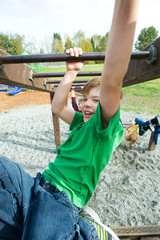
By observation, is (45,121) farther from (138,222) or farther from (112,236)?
(112,236)

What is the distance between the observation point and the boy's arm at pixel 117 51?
487 mm

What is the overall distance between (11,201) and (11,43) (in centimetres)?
2662

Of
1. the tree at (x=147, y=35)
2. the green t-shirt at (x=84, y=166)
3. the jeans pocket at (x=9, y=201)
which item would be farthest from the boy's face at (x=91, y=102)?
the tree at (x=147, y=35)

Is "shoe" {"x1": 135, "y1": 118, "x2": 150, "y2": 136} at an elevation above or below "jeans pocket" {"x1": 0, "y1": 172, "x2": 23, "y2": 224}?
below

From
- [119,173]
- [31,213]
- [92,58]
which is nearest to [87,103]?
[92,58]

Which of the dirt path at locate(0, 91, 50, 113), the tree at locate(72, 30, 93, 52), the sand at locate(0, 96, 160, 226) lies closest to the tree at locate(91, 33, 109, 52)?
the tree at locate(72, 30, 93, 52)

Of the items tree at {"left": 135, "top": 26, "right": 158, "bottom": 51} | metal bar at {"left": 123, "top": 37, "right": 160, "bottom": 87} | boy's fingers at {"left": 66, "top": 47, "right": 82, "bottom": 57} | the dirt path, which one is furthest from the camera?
tree at {"left": 135, "top": 26, "right": 158, "bottom": 51}

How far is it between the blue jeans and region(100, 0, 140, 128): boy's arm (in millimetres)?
468

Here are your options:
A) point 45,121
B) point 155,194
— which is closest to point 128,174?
point 155,194

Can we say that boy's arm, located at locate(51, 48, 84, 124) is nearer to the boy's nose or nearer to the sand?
the boy's nose

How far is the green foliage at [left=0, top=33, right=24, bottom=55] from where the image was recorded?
23.3 m

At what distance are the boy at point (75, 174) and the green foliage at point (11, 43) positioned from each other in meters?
Result: 25.6

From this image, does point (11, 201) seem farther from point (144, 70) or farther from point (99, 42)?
point (99, 42)

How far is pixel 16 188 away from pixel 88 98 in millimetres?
655
